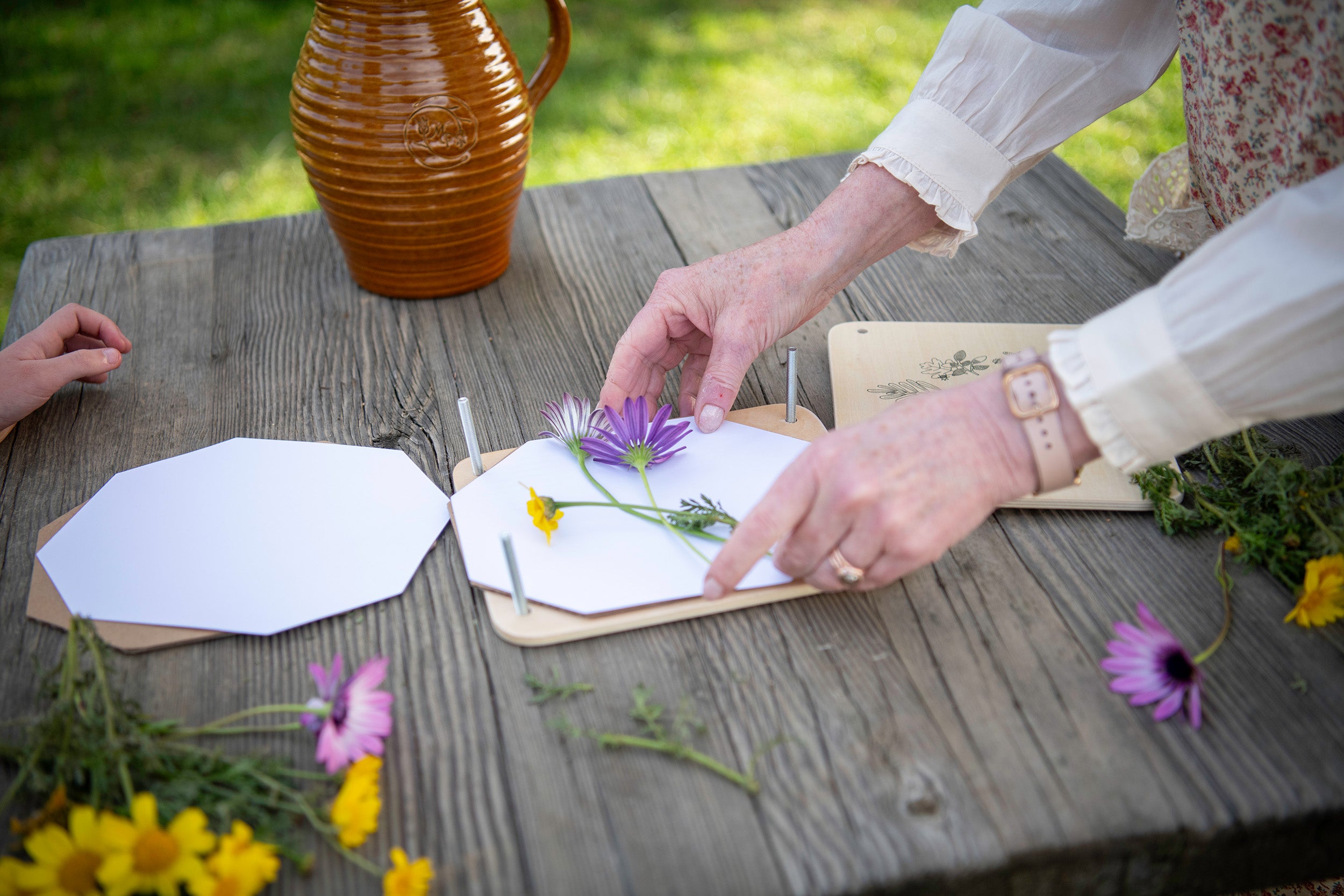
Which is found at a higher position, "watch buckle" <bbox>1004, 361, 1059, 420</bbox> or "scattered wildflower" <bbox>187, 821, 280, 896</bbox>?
"watch buckle" <bbox>1004, 361, 1059, 420</bbox>

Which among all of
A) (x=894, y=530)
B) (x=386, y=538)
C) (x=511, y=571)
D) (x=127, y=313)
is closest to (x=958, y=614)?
(x=894, y=530)

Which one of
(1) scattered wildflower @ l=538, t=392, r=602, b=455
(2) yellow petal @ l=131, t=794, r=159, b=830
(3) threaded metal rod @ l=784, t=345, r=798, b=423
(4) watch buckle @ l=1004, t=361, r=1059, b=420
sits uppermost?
(4) watch buckle @ l=1004, t=361, r=1059, b=420

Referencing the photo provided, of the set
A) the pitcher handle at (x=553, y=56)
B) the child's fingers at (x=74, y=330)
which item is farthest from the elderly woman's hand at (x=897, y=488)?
the child's fingers at (x=74, y=330)

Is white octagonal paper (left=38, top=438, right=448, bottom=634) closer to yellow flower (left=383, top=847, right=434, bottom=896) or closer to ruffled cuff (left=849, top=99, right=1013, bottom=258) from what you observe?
yellow flower (left=383, top=847, right=434, bottom=896)

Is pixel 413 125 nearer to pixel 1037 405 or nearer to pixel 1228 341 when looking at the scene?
pixel 1037 405

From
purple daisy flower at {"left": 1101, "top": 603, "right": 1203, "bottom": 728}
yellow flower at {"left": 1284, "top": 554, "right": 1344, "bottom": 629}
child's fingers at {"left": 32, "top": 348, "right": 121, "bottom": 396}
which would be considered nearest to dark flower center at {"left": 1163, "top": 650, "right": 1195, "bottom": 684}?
purple daisy flower at {"left": 1101, "top": 603, "right": 1203, "bottom": 728}

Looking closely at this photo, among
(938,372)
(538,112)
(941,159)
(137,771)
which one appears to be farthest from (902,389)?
(538,112)

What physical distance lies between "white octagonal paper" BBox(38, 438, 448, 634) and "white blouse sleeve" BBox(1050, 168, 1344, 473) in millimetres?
659

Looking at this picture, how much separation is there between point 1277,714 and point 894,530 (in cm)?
34

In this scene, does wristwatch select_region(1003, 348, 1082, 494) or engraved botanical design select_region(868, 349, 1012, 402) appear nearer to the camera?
wristwatch select_region(1003, 348, 1082, 494)

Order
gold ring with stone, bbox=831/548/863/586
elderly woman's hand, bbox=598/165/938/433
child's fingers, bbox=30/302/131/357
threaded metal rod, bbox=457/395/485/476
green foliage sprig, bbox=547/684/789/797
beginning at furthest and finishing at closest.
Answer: child's fingers, bbox=30/302/131/357 → elderly woman's hand, bbox=598/165/938/433 → threaded metal rod, bbox=457/395/485/476 → gold ring with stone, bbox=831/548/863/586 → green foliage sprig, bbox=547/684/789/797

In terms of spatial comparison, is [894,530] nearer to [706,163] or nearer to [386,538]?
[386,538]

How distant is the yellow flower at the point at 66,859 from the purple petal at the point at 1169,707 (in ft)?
2.63

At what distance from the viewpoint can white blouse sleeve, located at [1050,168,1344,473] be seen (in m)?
0.72
